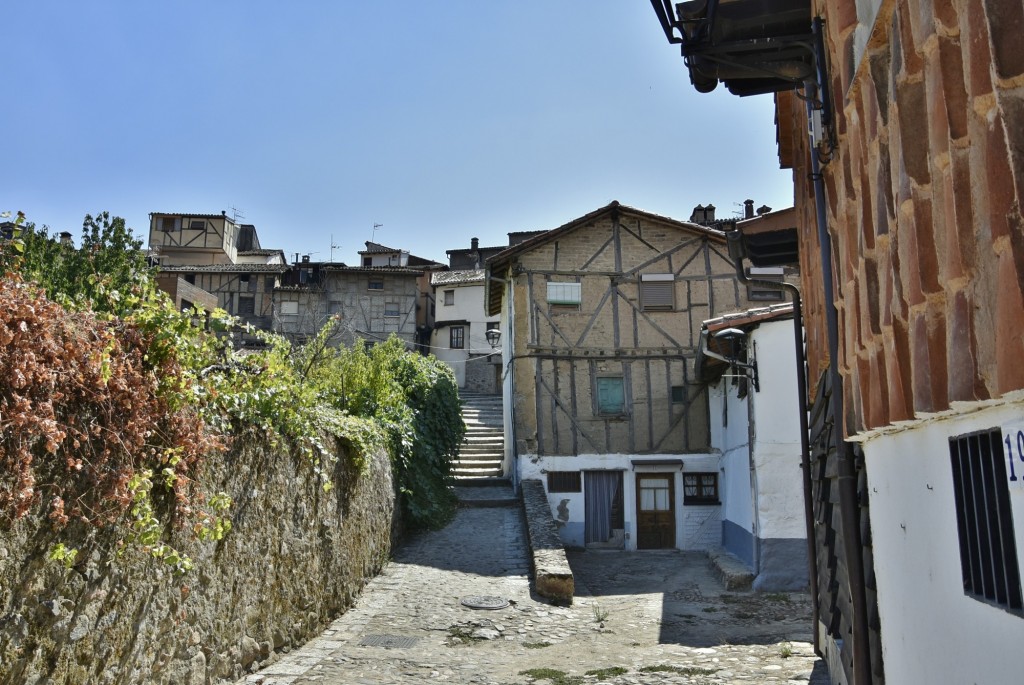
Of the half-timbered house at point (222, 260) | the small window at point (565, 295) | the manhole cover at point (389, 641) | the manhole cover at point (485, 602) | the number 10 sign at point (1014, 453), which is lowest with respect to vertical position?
the manhole cover at point (389, 641)

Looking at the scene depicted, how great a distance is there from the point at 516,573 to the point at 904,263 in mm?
10232

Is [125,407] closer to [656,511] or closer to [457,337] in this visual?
[656,511]

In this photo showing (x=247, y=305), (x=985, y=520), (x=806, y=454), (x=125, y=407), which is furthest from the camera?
(x=247, y=305)

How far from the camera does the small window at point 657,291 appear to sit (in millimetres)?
19562

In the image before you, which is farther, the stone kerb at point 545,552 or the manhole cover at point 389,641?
the stone kerb at point 545,552

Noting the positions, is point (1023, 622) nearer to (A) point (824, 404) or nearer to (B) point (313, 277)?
(A) point (824, 404)

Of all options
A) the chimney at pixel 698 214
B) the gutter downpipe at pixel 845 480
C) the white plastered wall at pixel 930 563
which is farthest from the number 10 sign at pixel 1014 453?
the chimney at pixel 698 214

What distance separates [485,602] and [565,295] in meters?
A: 10.0

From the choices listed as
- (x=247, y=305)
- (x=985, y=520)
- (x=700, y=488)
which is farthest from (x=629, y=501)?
(x=247, y=305)

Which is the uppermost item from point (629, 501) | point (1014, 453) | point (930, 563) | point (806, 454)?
point (806, 454)

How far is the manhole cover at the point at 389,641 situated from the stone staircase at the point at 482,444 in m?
10.2

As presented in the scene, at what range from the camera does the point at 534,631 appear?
9.59 m

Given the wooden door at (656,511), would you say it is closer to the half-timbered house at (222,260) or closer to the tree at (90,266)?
the tree at (90,266)

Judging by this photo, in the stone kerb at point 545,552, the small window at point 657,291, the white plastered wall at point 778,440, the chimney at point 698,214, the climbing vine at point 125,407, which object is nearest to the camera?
the climbing vine at point 125,407
